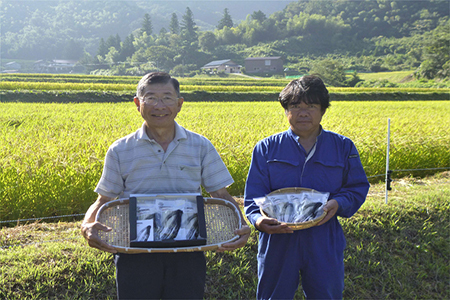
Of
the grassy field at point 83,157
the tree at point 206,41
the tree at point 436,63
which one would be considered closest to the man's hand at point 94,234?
the grassy field at point 83,157

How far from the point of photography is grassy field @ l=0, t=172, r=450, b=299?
2488mm

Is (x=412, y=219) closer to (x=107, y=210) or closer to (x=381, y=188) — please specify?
(x=381, y=188)

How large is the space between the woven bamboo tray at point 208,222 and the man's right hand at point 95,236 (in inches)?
1.2

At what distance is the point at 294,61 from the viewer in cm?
8425

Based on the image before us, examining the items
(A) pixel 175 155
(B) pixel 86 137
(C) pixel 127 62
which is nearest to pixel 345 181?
(A) pixel 175 155

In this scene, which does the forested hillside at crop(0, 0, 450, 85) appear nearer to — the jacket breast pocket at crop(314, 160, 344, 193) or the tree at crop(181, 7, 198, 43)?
the tree at crop(181, 7, 198, 43)

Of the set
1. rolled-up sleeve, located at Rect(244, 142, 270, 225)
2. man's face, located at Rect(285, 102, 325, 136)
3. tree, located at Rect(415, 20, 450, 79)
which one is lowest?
rolled-up sleeve, located at Rect(244, 142, 270, 225)

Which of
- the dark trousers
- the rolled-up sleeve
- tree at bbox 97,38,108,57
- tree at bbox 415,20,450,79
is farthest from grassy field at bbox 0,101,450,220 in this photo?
tree at bbox 97,38,108,57

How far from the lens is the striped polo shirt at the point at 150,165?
5.71 ft

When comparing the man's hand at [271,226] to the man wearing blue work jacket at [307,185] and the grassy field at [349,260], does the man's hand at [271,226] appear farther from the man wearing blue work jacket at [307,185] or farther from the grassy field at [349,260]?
the grassy field at [349,260]

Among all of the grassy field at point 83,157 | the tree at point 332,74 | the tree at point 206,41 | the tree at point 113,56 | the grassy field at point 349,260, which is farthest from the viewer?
the tree at point 206,41

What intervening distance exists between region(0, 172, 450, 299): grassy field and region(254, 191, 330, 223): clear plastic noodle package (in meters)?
1.26

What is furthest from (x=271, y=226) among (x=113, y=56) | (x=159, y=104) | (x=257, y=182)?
(x=113, y=56)

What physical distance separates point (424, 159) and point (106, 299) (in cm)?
555
